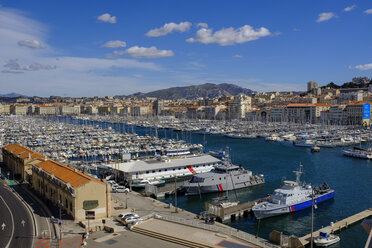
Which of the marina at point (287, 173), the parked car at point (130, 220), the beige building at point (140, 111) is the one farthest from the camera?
the beige building at point (140, 111)

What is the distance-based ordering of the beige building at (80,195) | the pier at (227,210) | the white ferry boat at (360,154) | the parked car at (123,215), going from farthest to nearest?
the white ferry boat at (360,154) < the pier at (227,210) < the parked car at (123,215) < the beige building at (80,195)

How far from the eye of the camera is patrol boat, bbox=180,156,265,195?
869 inches

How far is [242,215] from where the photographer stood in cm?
1778

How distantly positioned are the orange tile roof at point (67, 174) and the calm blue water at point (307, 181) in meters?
6.77

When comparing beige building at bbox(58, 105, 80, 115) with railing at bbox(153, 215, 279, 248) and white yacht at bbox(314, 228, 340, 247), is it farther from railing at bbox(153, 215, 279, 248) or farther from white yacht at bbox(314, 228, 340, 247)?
white yacht at bbox(314, 228, 340, 247)

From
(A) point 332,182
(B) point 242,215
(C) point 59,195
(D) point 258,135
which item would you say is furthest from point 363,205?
(D) point 258,135

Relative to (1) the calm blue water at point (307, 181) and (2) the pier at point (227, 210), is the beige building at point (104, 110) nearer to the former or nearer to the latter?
(1) the calm blue water at point (307, 181)

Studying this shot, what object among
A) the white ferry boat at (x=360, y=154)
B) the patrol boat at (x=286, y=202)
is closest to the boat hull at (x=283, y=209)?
the patrol boat at (x=286, y=202)

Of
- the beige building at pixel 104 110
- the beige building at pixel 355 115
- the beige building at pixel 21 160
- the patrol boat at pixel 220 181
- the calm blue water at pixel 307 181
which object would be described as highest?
the beige building at pixel 104 110

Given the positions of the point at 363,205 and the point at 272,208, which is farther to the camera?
the point at 363,205

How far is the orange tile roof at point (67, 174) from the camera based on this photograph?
47.6 ft

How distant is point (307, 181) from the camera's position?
2619 centimetres

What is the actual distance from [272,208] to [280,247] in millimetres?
5671

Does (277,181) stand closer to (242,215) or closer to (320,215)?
(320,215)
